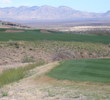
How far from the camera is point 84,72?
19.0 m

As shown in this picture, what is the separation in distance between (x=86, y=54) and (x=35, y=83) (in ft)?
79.6

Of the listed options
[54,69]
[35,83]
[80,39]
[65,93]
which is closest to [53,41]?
[80,39]

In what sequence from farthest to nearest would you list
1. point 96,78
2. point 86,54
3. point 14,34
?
point 14,34, point 86,54, point 96,78

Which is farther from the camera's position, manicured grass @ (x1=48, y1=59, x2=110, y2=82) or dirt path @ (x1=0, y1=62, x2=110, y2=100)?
manicured grass @ (x1=48, y1=59, x2=110, y2=82)

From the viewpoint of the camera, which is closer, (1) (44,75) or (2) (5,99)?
(2) (5,99)

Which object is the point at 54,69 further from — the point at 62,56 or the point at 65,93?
the point at 62,56

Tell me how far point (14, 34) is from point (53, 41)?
6.87 metres

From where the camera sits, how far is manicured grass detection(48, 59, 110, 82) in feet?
56.5

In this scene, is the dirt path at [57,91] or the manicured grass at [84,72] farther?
the manicured grass at [84,72]

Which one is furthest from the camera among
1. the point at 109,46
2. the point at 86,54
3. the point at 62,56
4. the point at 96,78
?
the point at 109,46

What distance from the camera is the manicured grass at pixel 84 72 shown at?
17212 millimetres

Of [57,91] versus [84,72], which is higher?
[57,91]

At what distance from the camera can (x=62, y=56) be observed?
37.8 meters

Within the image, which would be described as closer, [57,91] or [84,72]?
[57,91]
